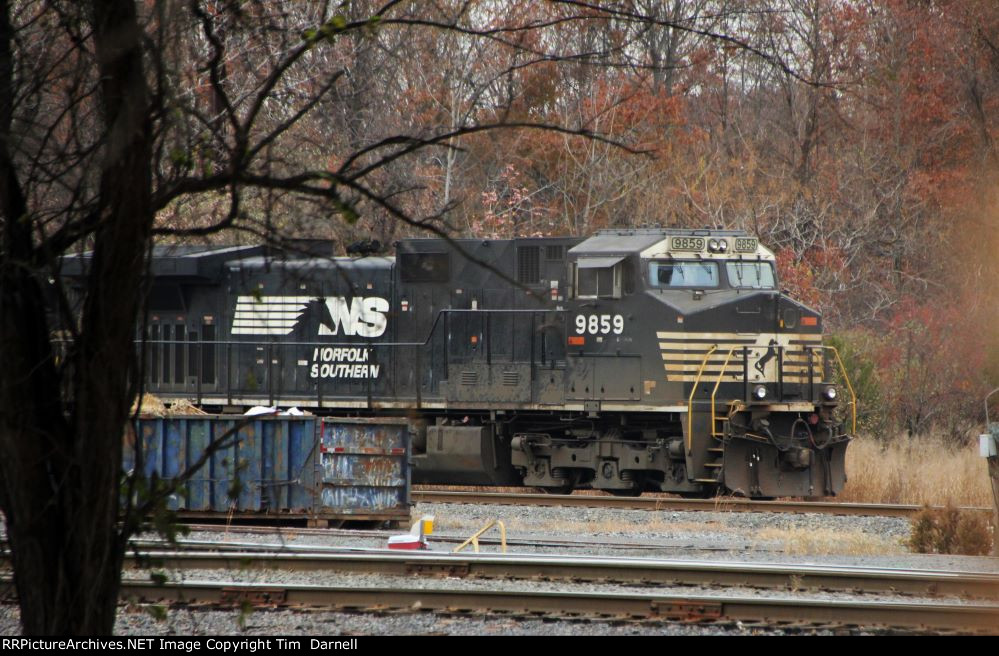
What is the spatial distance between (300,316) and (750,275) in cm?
623

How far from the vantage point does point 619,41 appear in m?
4.32

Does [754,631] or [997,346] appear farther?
[997,346]

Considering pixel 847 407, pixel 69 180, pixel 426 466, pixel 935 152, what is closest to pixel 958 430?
pixel 847 407

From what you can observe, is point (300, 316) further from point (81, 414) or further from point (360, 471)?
point (81, 414)

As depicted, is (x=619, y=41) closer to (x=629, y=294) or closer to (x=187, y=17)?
(x=187, y=17)

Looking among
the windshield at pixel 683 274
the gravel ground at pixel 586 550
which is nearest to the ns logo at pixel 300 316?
the gravel ground at pixel 586 550

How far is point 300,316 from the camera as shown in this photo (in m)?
15.5

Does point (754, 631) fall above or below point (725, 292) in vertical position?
below

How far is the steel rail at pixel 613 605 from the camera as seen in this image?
23.1ft

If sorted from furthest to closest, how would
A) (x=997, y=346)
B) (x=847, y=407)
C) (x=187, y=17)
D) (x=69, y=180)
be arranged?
(x=997, y=346) → (x=847, y=407) → (x=69, y=180) → (x=187, y=17)

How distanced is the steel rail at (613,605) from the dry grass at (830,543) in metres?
2.86

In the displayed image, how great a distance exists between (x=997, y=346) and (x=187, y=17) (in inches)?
811

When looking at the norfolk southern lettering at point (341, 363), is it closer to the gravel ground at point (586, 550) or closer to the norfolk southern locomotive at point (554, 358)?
the norfolk southern locomotive at point (554, 358)

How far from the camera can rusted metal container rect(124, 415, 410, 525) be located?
11.9 m
